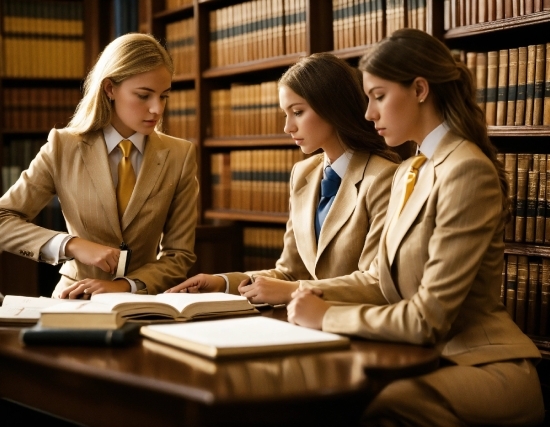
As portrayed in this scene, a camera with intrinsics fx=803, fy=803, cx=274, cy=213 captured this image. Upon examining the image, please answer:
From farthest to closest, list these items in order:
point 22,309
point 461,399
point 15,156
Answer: point 15,156, point 22,309, point 461,399

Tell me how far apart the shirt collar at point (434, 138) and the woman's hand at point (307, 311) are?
1.39 feet

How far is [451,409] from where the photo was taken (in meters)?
1.62

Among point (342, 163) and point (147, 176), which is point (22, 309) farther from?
point (342, 163)

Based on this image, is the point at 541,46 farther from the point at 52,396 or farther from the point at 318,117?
the point at 52,396

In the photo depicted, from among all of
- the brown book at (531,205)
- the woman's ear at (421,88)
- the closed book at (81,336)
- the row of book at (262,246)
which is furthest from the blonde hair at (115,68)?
the row of book at (262,246)

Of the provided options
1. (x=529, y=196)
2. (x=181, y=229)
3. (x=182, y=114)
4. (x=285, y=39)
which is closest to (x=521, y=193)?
(x=529, y=196)

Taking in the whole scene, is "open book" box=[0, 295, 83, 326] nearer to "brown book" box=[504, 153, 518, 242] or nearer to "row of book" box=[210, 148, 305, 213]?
"brown book" box=[504, 153, 518, 242]

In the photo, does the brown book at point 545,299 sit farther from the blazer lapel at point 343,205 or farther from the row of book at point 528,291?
the blazer lapel at point 343,205

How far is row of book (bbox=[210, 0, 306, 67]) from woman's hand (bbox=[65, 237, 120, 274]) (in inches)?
70.5

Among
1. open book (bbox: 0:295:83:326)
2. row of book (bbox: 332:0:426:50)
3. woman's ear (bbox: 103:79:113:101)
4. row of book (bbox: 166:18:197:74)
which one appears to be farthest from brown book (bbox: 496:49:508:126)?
row of book (bbox: 166:18:197:74)

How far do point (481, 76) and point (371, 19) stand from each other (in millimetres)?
663

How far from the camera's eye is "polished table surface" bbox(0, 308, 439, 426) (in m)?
1.22

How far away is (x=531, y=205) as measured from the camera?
2.78 metres

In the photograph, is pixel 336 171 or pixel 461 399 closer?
pixel 461 399
